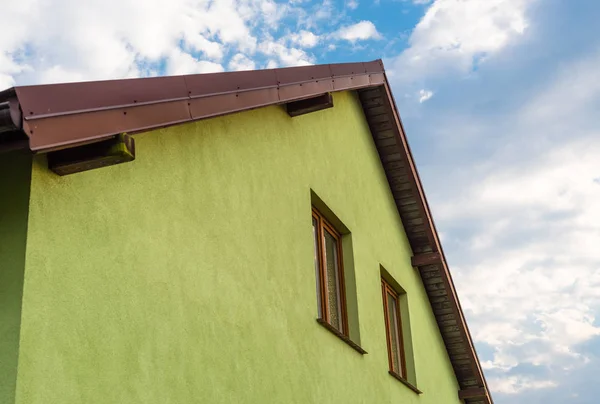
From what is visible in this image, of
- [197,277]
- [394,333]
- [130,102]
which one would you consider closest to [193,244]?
[197,277]

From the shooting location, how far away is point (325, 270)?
940 centimetres

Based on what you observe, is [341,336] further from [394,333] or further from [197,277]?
[394,333]

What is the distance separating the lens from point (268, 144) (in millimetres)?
8266

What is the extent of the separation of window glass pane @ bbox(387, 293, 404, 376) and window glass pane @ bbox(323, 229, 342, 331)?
217cm

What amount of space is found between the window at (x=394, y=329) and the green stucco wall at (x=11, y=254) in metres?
7.58

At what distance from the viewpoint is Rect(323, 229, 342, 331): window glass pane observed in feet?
31.4

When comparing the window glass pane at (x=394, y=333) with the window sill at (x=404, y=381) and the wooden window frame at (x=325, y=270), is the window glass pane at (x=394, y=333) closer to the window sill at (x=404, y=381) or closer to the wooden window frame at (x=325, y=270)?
the window sill at (x=404, y=381)

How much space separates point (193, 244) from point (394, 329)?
6.85 m

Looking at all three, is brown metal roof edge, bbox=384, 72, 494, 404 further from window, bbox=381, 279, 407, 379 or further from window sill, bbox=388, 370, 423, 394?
window sill, bbox=388, 370, 423, 394

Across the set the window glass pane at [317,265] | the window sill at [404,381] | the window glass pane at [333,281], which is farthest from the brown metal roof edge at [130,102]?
the window sill at [404,381]

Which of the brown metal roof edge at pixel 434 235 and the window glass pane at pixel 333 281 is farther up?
the brown metal roof edge at pixel 434 235

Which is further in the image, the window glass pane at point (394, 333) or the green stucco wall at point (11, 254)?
the window glass pane at point (394, 333)

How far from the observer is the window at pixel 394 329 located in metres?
11.8

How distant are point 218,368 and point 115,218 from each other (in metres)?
1.53
